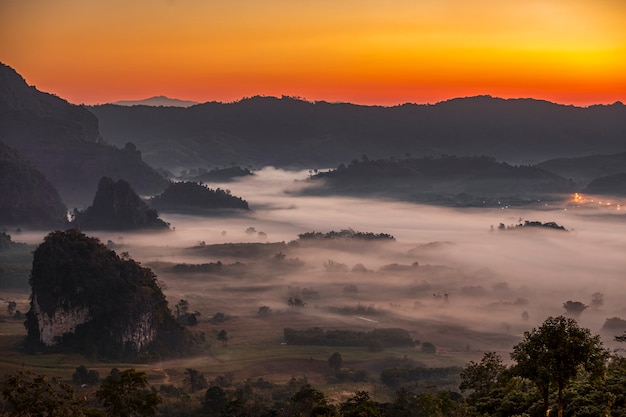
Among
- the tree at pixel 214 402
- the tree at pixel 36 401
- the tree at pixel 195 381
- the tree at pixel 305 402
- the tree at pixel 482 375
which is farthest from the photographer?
the tree at pixel 195 381

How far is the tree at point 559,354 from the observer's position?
59.2 metres

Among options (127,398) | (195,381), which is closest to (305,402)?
(127,398)

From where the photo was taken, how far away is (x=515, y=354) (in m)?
62.4

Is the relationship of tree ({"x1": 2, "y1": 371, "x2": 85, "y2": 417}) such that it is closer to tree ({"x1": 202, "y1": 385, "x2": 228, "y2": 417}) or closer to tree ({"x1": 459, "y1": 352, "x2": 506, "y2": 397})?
tree ({"x1": 459, "y1": 352, "x2": 506, "y2": 397})

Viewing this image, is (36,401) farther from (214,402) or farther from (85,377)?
(85,377)

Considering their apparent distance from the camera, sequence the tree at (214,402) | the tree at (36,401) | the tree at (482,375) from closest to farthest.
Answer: the tree at (36,401)
the tree at (482,375)
the tree at (214,402)

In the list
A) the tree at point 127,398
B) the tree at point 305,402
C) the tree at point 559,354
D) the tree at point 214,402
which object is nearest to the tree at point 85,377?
the tree at point 214,402

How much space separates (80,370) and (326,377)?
5209cm

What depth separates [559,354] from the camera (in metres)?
59.2

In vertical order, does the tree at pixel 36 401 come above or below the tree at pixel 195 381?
above

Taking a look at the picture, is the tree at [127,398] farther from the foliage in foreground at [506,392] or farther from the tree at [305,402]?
the tree at [305,402]

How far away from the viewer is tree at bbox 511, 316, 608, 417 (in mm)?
59156

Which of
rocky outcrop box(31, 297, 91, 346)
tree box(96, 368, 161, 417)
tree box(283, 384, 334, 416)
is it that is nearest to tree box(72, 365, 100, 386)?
rocky outcrop box(31, 297, 91, 346)

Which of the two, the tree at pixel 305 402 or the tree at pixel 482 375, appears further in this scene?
the tree at pixel 305 402
